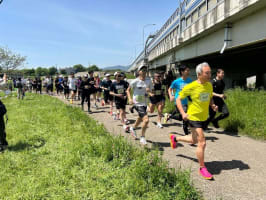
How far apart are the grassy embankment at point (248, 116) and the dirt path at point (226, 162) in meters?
0.35

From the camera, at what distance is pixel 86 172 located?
334cm

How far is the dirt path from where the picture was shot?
3.00m

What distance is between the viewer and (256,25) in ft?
28.1

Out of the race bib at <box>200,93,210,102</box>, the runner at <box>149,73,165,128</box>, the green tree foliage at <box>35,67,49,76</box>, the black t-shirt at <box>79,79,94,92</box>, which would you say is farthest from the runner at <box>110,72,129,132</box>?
the green tree foliage at <box>35,67,49,76</box>

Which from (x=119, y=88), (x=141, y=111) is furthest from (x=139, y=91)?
(x=119, y=88)

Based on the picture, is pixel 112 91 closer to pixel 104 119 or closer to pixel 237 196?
pixel 104 119

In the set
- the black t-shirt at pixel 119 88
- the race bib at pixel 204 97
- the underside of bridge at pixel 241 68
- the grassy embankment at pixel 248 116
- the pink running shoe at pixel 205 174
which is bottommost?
the pink running shoe at pixel 205 174

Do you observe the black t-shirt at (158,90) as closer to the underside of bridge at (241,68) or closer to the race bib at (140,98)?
the race bib at (140,98)

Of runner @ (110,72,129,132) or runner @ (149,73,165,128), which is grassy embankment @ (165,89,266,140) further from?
runner @ (110,72,129,132)

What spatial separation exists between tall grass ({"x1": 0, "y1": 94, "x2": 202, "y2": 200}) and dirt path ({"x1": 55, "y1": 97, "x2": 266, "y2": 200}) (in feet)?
1.76

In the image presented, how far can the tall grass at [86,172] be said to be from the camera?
2.74 meters

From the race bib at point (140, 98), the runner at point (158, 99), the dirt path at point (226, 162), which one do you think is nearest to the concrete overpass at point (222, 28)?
the runner at point (158, 99)

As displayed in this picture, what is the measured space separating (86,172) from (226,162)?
2.87 m

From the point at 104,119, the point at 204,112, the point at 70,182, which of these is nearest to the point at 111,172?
the point at 70,182
